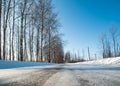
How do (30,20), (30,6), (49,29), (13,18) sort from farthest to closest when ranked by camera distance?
(49,29), (30,20), (30,6), (13,18)

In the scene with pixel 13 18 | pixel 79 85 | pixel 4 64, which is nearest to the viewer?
pixel 79 85

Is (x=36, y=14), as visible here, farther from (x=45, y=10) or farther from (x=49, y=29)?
(x=49, y=29)

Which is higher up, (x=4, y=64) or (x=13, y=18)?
(x=13, y=18)

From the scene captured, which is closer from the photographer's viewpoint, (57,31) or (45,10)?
(45,10)

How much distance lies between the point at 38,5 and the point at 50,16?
13.7ft

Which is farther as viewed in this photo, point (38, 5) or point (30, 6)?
point (38, 5)

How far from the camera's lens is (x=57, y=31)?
1497 inches

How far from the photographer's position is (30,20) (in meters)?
30.7

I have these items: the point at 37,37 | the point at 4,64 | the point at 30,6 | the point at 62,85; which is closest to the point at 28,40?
the point at 37,37

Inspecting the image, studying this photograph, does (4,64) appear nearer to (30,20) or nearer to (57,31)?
(30,20)

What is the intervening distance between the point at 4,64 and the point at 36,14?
1759 cm

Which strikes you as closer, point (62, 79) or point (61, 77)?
point (62, 79)

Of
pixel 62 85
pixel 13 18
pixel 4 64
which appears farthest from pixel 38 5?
pixel 62 85

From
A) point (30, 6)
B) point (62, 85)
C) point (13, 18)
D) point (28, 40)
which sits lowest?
point (62, 85)
